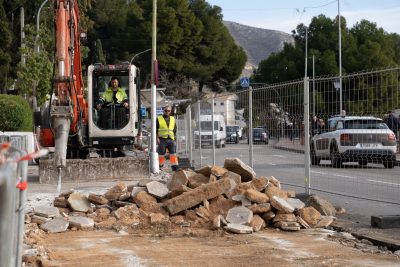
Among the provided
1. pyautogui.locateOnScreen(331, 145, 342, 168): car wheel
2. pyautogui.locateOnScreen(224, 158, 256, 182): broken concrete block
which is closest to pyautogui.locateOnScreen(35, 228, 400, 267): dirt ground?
pyautogui.locateOnScreen(224, 158, 256, 182): broken concrete block

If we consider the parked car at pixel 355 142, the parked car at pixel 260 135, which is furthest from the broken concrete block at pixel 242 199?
the parked car at pixel 260 135

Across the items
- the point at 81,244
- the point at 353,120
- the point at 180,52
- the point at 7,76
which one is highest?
the point at 180,52

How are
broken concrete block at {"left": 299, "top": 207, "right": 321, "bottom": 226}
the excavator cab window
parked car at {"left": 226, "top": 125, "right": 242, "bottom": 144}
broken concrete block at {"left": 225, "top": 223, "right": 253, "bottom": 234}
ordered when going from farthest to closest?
parked car at {"left": 226, "top": 125, "right": 242, "bottom": 144} < the excavator cab window < broken concrete block at {"left": 299, "top": 207, "right": 321, "bottom": 226} < broken concrete block at {"left": 225, "top": 223, "right": 253, "bottom": 234}

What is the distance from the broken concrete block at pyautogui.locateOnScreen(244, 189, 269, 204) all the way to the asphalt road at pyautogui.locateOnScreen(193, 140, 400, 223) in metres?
1.47

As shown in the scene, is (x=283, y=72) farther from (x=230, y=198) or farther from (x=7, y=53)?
(x=230, y=198)

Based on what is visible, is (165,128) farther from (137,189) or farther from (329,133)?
(137,189)

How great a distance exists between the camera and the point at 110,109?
60.9 ft

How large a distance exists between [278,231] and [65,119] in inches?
265

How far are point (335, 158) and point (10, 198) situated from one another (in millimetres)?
9463

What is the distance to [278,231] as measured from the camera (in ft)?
30.2

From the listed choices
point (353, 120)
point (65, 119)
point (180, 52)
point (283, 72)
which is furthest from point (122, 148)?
point (283, 72)

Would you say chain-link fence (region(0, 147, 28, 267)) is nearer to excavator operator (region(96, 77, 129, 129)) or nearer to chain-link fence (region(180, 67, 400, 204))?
chain-link fence (region(180, 67, 400, 204))

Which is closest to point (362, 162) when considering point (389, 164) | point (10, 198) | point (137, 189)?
point (389, 164)

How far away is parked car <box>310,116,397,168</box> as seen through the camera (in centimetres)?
982
